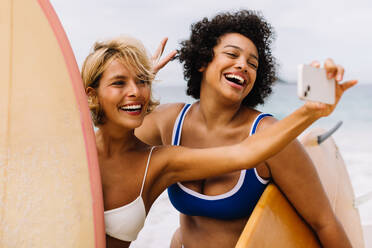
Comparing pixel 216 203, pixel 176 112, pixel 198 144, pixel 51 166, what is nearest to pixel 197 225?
pixel 216 203

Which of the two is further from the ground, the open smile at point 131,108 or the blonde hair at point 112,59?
the blonde hair at point 112,59

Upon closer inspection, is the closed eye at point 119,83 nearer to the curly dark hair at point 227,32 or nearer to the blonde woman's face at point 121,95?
the blonde woman's face at point 121,95

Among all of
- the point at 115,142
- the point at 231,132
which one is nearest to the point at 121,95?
the point at 115,142

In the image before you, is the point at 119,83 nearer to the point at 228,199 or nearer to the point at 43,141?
the point at 43,141

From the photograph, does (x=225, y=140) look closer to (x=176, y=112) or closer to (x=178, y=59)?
(x=176, y=112)

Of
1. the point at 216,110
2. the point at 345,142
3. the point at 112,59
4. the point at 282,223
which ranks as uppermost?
the point at 112,59

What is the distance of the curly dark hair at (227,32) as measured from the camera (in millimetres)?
1580

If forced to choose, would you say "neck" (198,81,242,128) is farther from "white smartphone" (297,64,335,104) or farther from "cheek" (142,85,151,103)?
"white smartphone" (297,64,335,104)

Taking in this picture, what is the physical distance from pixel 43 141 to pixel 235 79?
737 mm

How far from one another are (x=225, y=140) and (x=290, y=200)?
0.36 meters

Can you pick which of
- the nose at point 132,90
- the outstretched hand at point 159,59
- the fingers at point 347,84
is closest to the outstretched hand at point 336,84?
the fingers at point 347,84

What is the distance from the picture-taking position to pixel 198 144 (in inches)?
63.2

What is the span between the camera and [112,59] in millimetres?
1348

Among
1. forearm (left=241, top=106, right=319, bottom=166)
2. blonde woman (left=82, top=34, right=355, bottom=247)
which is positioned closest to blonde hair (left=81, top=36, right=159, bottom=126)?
blonde woman (left=82, top=34, right=355, bottom=247)
